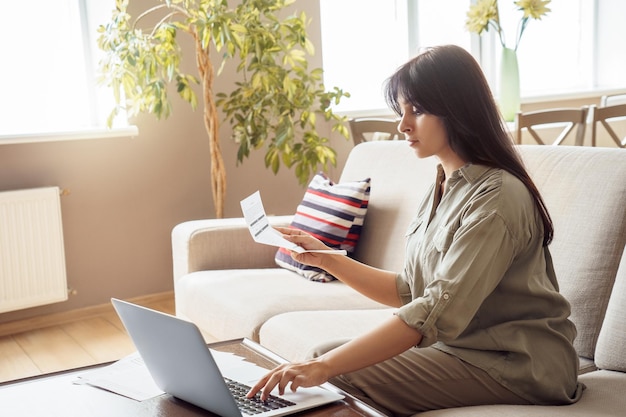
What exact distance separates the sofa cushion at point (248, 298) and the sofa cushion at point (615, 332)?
847 mm

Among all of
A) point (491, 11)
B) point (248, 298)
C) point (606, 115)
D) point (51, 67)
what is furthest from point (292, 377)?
point (491, 11)

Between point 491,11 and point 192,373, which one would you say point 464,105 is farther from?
point 491,11

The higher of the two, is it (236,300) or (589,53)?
(589,53)

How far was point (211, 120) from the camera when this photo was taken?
3.62 m

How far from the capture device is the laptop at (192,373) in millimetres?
1309

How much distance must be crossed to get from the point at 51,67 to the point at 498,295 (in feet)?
9.82

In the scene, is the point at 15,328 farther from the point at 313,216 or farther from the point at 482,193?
the point at 482,193

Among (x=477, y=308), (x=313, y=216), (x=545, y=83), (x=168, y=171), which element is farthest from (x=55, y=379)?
(x=545, y=83)

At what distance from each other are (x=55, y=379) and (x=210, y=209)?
8.52 feet

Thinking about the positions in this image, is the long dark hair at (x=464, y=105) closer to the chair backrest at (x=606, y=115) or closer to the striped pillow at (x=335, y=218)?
the striped pillow at (x=335, y=218)

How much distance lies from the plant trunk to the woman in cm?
203

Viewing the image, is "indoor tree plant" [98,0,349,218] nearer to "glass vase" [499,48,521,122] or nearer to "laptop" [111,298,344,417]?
"glass vase" [499,48,521,122]

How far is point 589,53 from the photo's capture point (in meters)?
6.14

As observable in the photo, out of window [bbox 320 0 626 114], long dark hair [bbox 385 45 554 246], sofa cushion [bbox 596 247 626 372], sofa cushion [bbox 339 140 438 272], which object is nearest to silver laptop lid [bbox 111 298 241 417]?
long dark hair [bbox 385 45 554 246]
